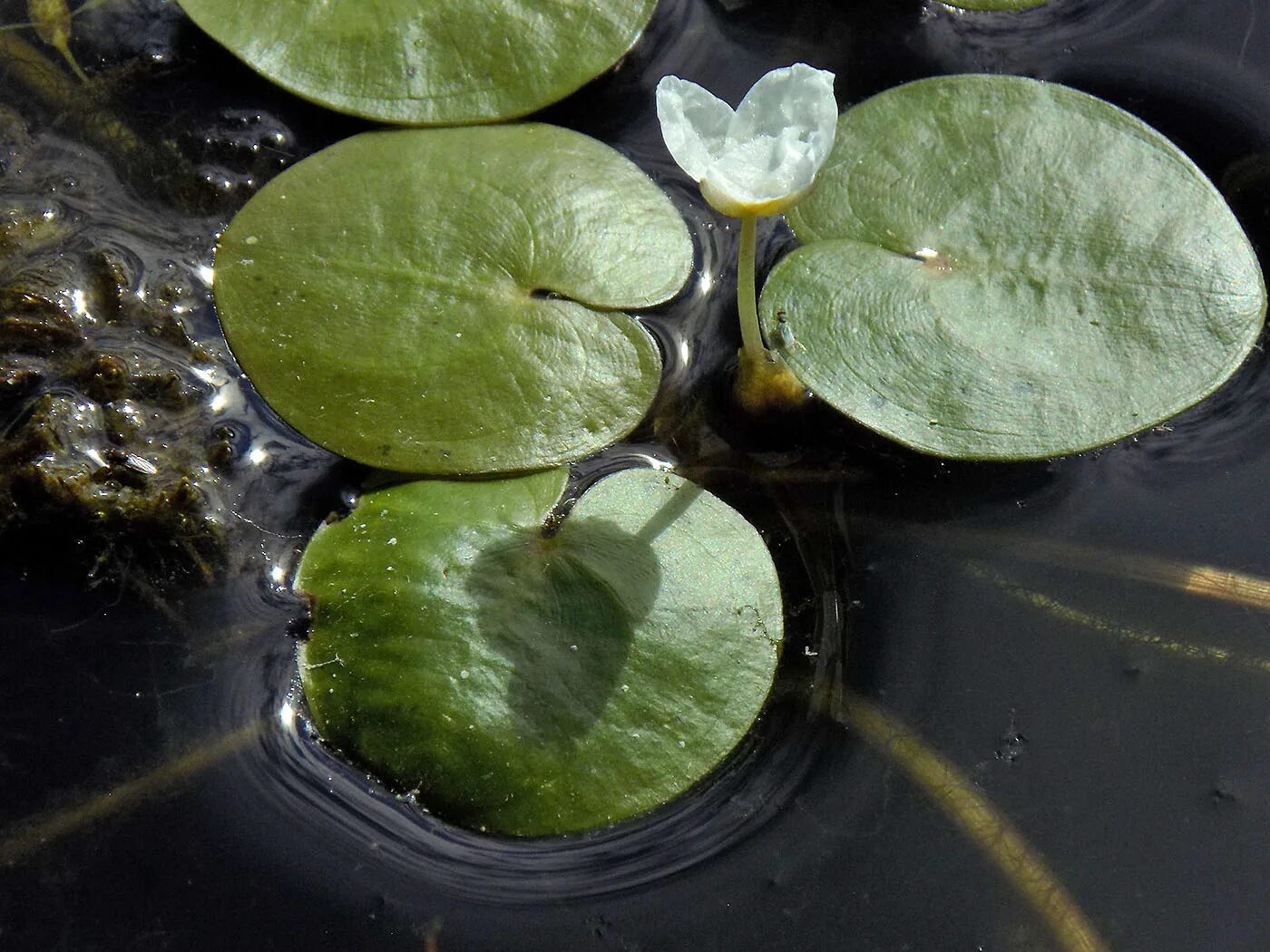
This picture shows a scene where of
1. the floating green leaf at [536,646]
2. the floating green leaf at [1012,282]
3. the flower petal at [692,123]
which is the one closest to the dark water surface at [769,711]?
the floating green leaf at [536,646]

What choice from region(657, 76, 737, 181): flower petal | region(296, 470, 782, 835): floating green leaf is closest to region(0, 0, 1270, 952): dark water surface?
region(296, 470, 782, 835): floating green leaf

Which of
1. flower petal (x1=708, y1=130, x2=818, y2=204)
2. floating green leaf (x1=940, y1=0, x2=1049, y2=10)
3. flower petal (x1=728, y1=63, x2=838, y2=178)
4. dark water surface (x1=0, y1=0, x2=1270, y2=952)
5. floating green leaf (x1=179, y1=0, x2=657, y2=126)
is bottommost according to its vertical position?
dark water surface (x1=0, y1=0, x2=1270, y2=952)

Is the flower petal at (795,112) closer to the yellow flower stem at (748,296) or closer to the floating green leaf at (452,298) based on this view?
the yellow flower stem at (748,296)

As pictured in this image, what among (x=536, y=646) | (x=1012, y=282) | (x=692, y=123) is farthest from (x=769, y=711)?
(x=692, y=123)

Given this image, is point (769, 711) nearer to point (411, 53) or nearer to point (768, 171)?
point (768, 171)

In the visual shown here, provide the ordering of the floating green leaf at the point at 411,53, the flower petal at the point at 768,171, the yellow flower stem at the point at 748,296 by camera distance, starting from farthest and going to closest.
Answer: the floating green leaf at the point at 411,53 → the yellow flower stem at the point at 748,296 → the flower petal at the point at 768,171

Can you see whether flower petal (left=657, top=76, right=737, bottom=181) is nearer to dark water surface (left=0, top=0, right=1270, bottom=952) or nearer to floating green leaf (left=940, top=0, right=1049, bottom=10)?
dark water surface (left=0, top=0, right=1270, bottom=952)

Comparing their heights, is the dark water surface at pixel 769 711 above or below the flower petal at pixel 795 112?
below
